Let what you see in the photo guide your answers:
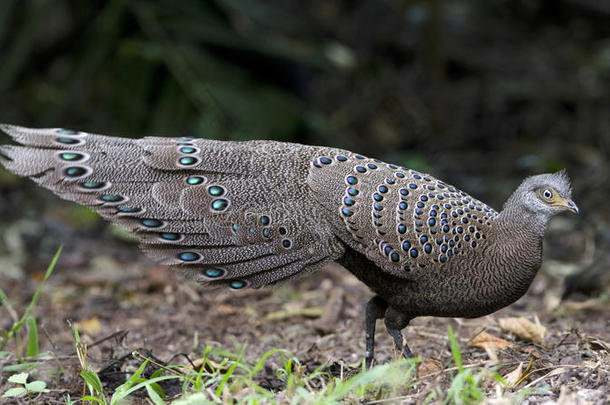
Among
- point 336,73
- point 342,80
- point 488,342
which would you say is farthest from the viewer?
point 342,80

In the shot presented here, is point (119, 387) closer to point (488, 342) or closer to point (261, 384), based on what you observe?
point (261, 384)

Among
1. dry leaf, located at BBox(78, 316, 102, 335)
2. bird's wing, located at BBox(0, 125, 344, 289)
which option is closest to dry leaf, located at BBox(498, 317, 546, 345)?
bird's wing, located at BBox(0, 125, 344, 289)

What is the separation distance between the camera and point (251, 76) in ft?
24.2

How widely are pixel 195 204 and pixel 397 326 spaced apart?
1.17 meters

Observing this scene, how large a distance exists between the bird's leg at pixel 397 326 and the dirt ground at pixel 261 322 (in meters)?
0.11

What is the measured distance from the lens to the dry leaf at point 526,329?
4.30 m

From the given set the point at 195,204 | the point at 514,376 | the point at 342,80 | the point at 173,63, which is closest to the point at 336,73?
the point at 342,80

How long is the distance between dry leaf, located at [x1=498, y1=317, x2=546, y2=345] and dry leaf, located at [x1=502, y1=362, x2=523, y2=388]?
707mm

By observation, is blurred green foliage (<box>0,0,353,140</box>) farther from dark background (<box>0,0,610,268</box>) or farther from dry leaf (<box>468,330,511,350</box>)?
dry leaf (<box>468,330,511,350</box>)

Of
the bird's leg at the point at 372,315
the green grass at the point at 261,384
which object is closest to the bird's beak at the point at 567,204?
the green grass at the point at 261,384

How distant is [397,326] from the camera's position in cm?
414

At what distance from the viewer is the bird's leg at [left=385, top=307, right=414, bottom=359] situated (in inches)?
161

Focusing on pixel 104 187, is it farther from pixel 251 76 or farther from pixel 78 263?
pixel 251 76

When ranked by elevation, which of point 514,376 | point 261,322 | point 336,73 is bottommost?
point 261,322
